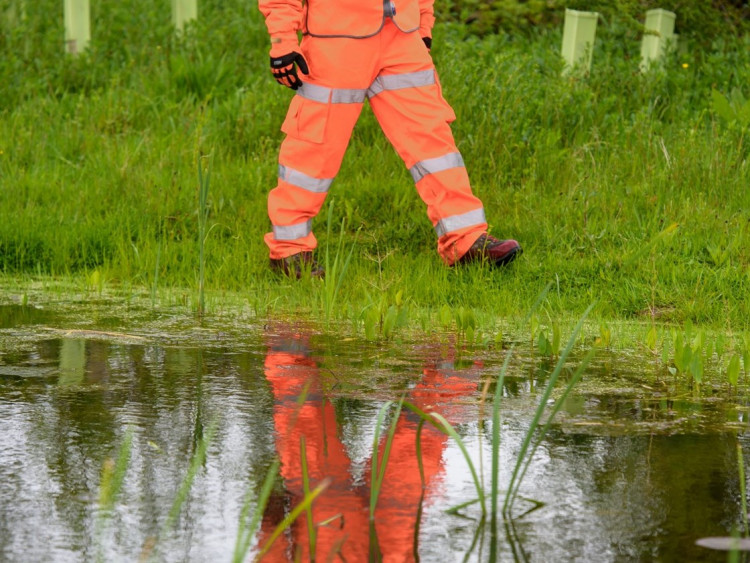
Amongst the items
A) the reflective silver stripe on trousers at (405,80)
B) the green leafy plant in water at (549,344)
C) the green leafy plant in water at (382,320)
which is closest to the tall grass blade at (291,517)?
the green leafy plant in water at (549,344)

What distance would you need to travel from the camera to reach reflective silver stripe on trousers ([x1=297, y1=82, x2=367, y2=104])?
4906mm

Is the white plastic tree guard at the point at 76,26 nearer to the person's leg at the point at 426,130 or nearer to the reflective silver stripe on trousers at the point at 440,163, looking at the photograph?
the person's leg at the point at 426,130

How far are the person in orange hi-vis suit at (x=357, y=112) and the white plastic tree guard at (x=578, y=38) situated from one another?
9.78ft

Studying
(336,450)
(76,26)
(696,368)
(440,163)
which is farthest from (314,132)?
(76,26)

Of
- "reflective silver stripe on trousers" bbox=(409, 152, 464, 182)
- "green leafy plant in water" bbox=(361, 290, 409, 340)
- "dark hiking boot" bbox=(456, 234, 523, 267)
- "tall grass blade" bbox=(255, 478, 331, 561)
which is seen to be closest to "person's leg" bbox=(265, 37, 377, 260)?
"reflective silver stripe on trousers" bbox=(409, 152, 464, 182)

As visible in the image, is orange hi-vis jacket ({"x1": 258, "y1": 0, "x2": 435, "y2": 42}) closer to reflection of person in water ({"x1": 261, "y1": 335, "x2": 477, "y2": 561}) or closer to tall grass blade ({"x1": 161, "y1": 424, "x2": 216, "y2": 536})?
reflection of person in water ({"x1": 261, "y1": 335, "x2": 477, "y2": 561})

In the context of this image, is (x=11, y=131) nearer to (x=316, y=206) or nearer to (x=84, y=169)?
(x=84, y=169)

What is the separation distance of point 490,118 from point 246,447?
4.41 m

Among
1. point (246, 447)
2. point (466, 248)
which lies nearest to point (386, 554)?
point (246, 447)

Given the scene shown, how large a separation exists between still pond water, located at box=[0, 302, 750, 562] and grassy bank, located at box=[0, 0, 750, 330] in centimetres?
76

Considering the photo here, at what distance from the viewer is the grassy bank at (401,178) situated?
4.76 m

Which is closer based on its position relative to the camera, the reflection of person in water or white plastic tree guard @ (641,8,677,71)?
the reflection of person in water

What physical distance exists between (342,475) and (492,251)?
2766mm

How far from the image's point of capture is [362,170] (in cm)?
638
